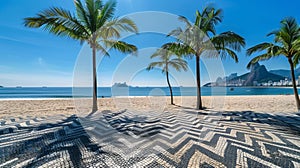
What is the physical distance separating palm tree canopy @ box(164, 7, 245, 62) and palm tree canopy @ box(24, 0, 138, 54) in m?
2.63

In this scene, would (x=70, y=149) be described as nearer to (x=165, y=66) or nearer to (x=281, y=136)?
(x=281, y=136)

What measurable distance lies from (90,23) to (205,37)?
5887 millimetres

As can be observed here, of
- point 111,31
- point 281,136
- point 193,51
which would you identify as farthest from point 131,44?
point 281,136

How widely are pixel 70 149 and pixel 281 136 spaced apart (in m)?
4.86

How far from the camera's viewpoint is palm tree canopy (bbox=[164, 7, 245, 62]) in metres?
6.46

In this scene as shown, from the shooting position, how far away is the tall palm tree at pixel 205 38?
6.44 meters

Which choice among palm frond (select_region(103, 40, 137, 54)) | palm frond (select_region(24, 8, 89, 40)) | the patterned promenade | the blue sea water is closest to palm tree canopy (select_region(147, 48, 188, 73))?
the blue sea water

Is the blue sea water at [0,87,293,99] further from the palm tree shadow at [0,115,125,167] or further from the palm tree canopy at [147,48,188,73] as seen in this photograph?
the palm tree shadow at [0,115,125,167]

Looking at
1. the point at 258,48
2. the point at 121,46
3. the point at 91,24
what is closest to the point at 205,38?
the point at 258,48

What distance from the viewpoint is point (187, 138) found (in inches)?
124

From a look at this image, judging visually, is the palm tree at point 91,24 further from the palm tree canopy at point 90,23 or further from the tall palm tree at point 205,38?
the tall palm tree at point 205,38

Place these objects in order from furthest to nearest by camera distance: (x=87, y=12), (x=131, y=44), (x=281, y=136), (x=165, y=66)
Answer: (x=165, y=66) < (x=131, y=44) < (x=87, y=12) < (x=281, y=136)

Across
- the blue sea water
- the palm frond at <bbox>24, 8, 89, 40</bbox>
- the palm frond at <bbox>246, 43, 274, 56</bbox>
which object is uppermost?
the palm frond at <bbox>24, 8, 89, 40</bbox>

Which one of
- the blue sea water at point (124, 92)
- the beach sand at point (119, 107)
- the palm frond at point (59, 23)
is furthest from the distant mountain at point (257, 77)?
the palm frond at point (59, 23)
